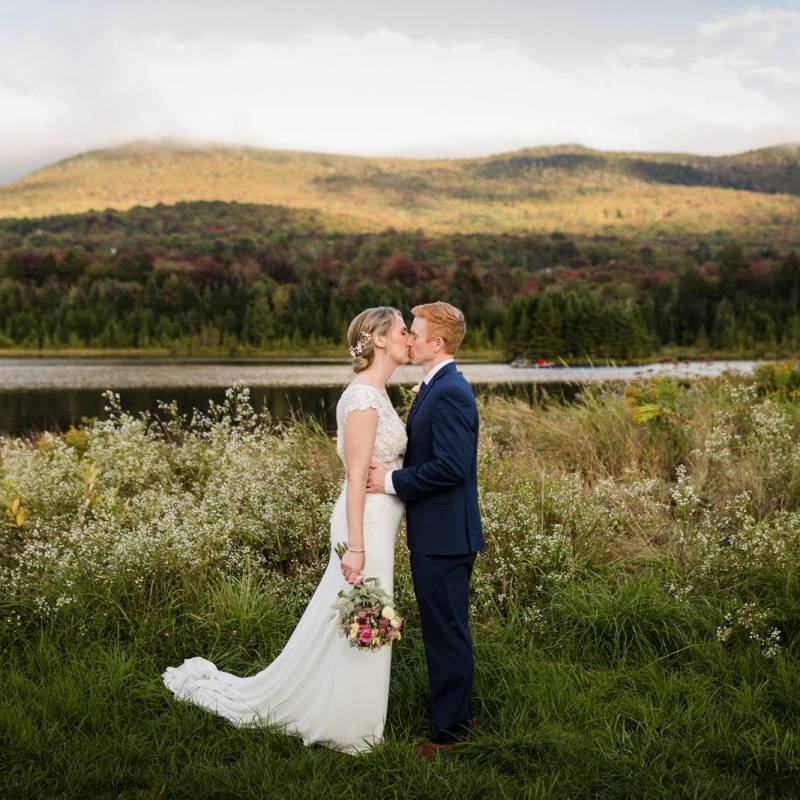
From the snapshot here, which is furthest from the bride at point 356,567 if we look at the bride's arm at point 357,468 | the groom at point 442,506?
the groom at point 442,506

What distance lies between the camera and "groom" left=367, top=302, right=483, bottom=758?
A: 432 cm

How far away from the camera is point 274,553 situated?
7.28 metres

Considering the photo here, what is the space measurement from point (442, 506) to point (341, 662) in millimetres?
1003

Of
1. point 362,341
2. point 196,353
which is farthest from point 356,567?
point 196,353

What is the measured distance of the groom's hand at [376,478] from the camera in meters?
4.42

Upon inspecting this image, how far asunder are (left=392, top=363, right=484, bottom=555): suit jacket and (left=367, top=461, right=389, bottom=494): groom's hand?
9 cm

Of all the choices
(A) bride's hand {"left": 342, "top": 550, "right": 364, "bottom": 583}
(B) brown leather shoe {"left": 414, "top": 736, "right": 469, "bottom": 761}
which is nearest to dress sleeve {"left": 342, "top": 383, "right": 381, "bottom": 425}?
(A) bride's hand {"left": 342, "top": 550, "right": 364, "bottom": 583}

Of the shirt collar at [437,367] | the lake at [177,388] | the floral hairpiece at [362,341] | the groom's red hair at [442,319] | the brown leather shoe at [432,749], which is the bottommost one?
the lake at [177,388]

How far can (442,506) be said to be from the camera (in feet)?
14.4

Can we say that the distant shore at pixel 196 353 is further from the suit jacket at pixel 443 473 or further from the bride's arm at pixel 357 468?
the bride's arm at pixel 357 468

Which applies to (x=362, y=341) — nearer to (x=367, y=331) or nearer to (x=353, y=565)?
(x=367, y=331)

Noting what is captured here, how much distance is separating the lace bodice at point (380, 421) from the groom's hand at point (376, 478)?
63 mm

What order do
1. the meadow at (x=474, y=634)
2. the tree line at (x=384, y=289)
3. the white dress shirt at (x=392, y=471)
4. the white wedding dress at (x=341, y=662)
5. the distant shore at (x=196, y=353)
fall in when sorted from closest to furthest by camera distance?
the meadow at (x=474, y=634) < the white dress shirt at (x=392, y=471) < the white wedding dress at (x=341, y=662) < the tree line at (x=384, y=289) < the distant shore at (x=196, y=353)

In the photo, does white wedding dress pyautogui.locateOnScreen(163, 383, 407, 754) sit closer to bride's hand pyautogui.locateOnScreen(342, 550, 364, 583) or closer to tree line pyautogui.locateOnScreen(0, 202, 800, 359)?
bride's hand pyautogui.locateOnScreen(342, 550, 364, 583)
